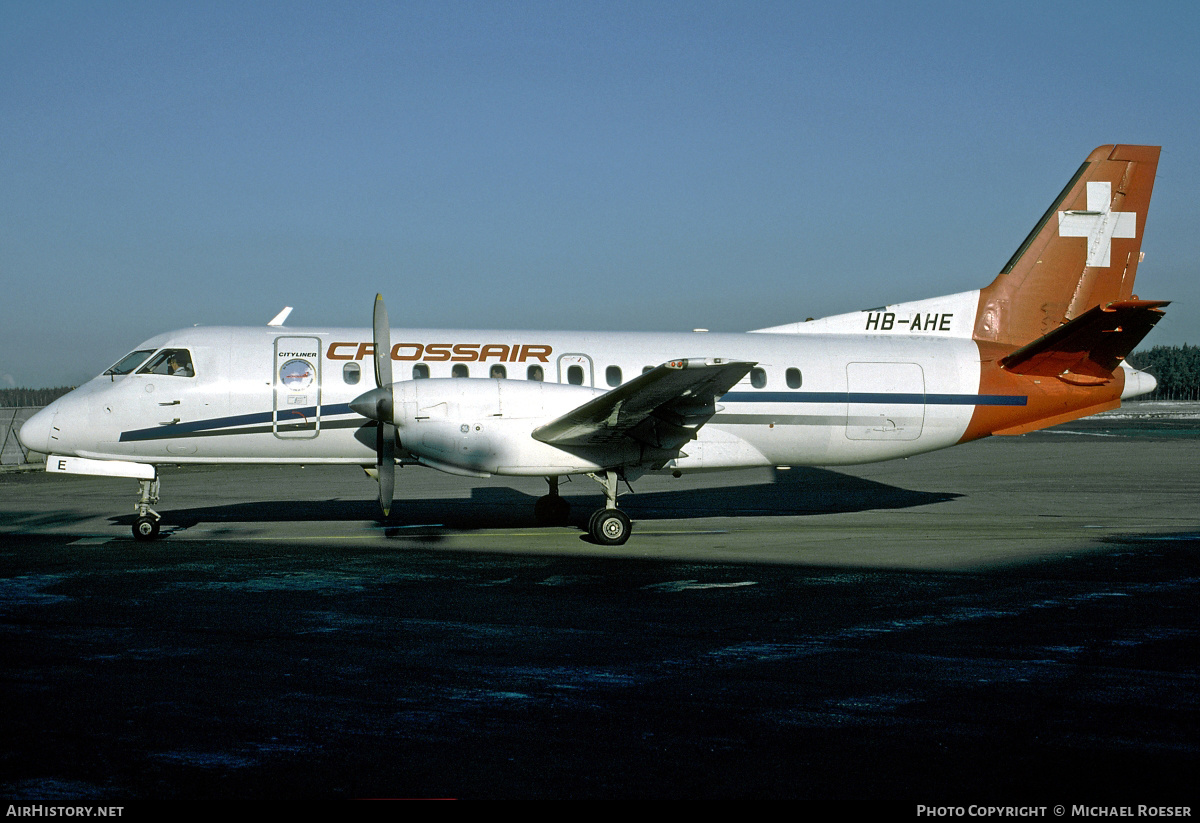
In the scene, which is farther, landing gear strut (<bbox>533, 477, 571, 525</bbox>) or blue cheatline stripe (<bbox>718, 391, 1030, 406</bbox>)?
landing gear strut (<bbox>533, 477, 571, 525</bbox>)

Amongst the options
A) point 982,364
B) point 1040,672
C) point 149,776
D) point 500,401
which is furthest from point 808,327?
point 149,776

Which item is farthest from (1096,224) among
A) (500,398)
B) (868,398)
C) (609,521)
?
(500,398)

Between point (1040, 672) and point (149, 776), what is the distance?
5.88m

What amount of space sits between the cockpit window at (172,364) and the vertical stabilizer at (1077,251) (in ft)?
42.7

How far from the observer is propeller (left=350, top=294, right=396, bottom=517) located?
13.2 meters

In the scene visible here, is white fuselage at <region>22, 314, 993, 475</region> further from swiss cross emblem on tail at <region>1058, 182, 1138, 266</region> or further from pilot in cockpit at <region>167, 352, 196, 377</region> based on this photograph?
swiss cross emblem on tail at <region>1058, 182, 1138, 266</region>

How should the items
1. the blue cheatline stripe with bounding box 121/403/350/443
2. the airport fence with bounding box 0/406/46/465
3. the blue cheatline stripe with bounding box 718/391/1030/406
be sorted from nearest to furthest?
1. the blue cheatline stripe with bounding box 121/403/350/443
2. the blue cheatline stripe with bounding box 718/391/1030/406
3. the airport fence with bounding box 0/406/46/465

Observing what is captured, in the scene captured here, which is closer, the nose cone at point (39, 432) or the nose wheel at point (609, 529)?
the nose wheel at point (609, 529)

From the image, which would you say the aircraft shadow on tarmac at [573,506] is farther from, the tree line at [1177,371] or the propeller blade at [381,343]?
the tree line at [1177,371]

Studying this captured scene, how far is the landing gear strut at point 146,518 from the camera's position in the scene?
13852 millimetres

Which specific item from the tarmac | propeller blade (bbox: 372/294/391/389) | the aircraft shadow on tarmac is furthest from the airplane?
the aircraft shadow on tarmac

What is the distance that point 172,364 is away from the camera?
14734mm

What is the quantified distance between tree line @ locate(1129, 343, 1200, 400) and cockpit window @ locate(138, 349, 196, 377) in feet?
502

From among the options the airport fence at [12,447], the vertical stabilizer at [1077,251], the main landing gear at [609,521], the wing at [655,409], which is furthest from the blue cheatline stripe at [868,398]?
the airport fence at [12,447]
